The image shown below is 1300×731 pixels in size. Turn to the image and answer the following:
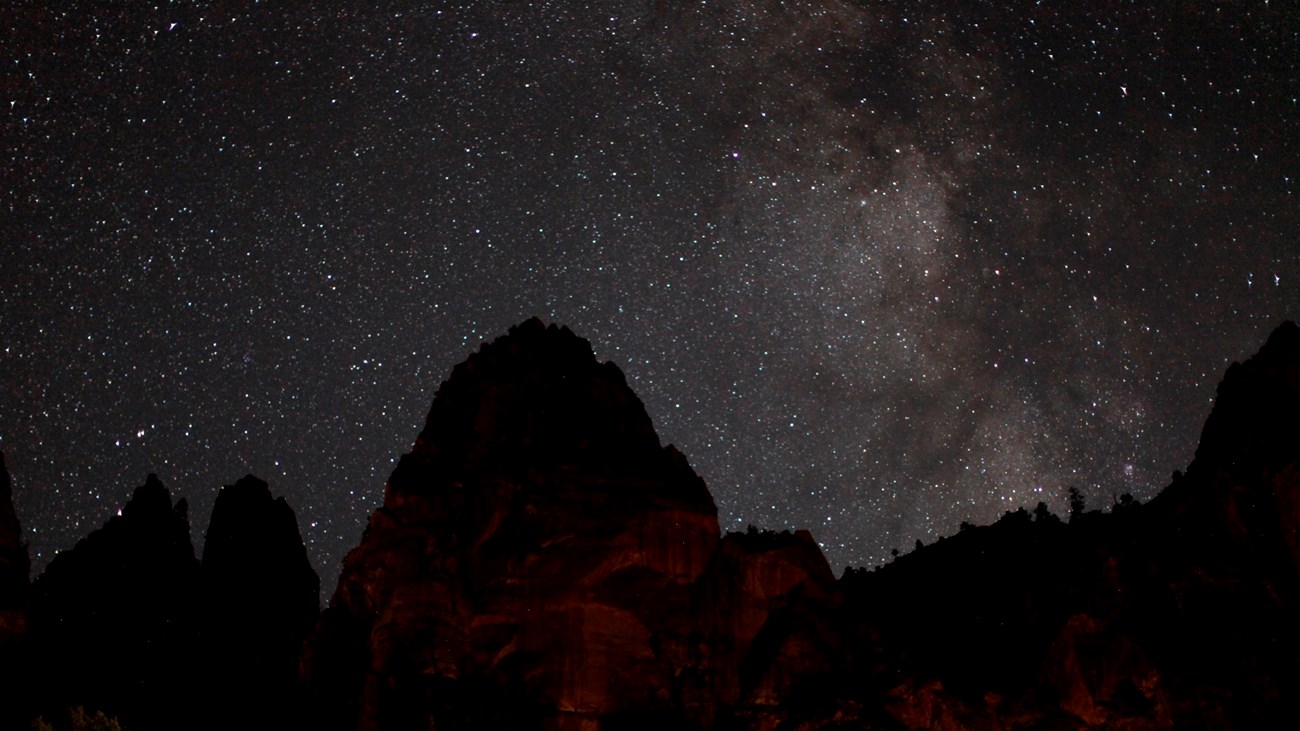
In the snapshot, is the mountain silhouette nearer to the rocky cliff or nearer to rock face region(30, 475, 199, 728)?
the rocky cliff

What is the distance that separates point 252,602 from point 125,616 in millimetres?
8042

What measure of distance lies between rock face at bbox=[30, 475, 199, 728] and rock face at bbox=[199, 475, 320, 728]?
1385 mm

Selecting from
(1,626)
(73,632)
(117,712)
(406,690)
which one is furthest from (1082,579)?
(73,632)

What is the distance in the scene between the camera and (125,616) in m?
63.2

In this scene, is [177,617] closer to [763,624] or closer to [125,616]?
[125,616]

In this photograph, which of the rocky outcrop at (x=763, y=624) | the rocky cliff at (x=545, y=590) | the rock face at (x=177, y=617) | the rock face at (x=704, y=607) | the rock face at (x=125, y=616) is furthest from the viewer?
the rock face at (x=125, y=616)

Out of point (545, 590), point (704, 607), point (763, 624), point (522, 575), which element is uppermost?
point (522, 575)

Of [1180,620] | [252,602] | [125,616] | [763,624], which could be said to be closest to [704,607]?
[763,624]

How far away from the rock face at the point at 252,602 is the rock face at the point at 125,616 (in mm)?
1385

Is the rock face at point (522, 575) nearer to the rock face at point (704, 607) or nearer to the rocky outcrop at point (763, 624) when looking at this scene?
the rock face at point (704, 607)

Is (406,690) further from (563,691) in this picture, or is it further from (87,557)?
(87,557)

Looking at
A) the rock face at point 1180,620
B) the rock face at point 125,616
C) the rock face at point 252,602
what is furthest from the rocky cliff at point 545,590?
the rock face at point 125,616

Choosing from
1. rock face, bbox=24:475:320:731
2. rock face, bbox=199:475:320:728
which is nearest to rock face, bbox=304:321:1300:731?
rock face, bbox=24:475:320:731

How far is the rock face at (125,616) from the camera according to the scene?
183 feet
